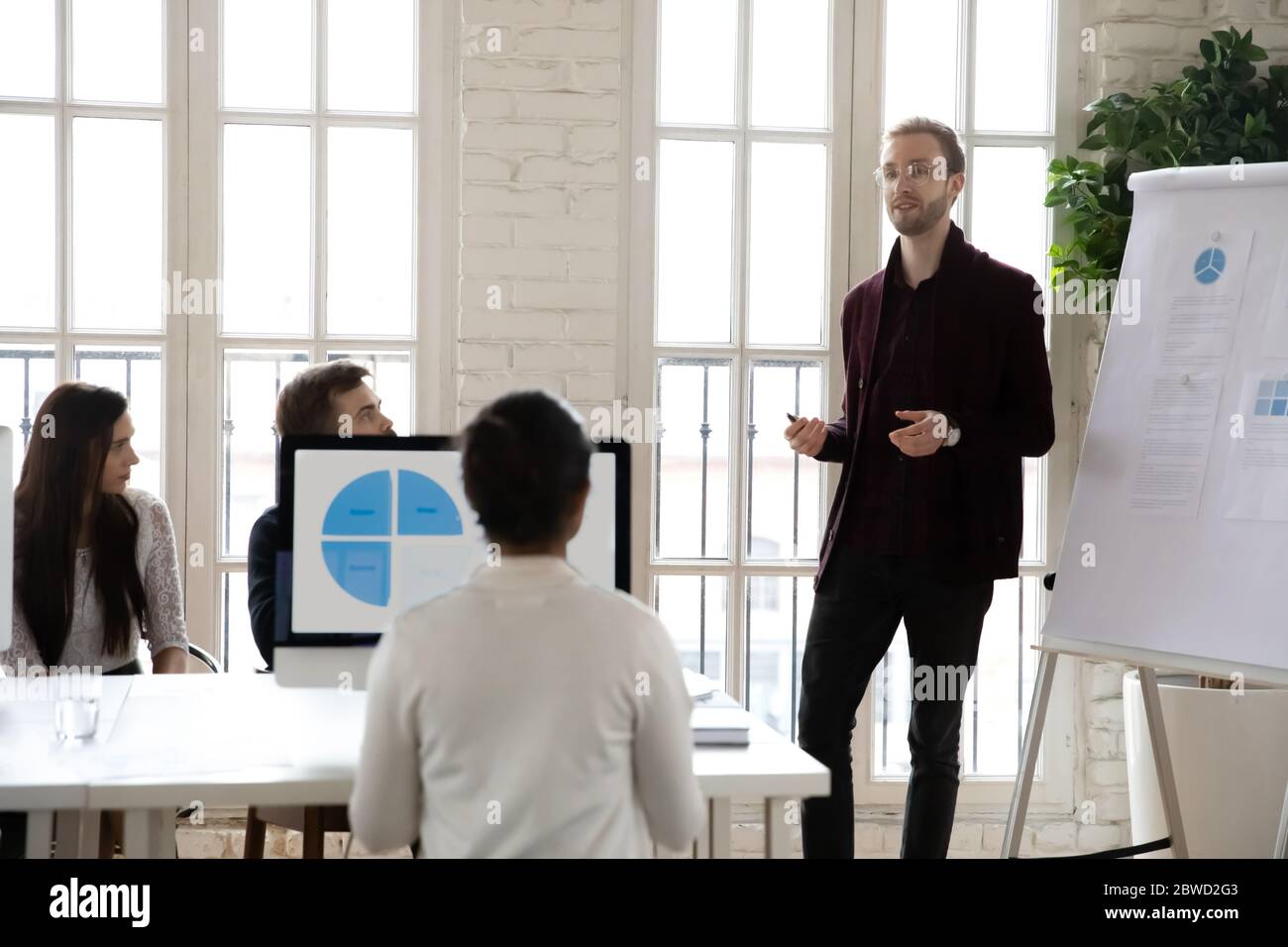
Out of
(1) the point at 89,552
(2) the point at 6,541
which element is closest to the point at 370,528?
(2) the point at 6,541

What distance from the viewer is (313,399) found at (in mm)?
2059

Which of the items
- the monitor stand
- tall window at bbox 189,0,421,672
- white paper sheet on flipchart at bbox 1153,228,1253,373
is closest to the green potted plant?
white paper sheet on flipchart at bbox 1153,228,1253,373

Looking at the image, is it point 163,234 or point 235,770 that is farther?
point 163,234

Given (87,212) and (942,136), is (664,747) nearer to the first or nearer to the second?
(942,136)

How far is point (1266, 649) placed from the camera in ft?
7.06

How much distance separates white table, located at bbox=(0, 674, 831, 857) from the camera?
1382 mm

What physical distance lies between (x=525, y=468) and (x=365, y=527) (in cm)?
45

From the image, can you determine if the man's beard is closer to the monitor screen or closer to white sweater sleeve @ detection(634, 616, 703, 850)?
the monitor screen

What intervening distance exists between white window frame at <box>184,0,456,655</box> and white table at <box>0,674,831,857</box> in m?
1.27

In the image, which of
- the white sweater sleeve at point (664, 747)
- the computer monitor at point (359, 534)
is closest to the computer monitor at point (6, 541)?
the computer monitor at point (359, 534)

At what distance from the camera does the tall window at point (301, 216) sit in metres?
2.94

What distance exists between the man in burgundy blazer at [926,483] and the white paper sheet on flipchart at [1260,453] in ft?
1.05

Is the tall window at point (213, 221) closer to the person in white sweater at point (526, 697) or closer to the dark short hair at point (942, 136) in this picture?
the dark short hair at point (942, 136)
